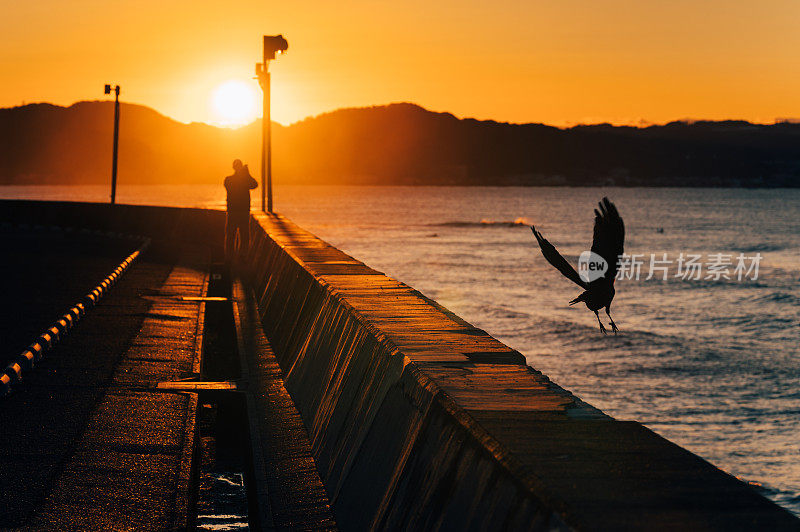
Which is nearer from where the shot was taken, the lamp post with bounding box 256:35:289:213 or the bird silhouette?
the bird silhouette

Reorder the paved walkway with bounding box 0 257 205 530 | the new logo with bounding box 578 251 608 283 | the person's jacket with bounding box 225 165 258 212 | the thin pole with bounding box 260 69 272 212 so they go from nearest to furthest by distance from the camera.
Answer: the paved walkway with bounding box 0 257 205 530 < the new logo with bounding box 578 251 608 283 < the person's jacket with bounding box 225 165 258 212 < the thin pole with bounding box 260 69 272 212

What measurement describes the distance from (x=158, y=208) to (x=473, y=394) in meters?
36.7

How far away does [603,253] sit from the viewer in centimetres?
633

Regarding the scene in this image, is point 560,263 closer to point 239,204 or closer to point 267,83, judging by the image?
point 239,204

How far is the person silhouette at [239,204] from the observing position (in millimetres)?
21781

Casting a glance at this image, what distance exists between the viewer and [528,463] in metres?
3.57

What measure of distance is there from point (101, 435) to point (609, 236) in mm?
4207

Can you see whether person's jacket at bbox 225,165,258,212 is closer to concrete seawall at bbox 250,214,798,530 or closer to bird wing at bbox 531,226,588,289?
concrete seawall at bbox 250,214,798,530

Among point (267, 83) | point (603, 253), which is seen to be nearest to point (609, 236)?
point (603, 253)

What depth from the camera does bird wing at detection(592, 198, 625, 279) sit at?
6.10m

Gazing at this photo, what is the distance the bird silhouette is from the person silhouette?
15.2 m

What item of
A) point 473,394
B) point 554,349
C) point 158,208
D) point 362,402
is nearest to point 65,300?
point 362,402

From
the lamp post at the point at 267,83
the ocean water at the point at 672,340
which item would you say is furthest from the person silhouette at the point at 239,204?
the ocean water at the point at 672,340

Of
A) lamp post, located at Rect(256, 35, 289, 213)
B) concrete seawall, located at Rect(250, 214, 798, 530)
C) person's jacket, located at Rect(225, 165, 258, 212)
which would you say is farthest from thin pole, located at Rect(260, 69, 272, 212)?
concrete seawall, located at Rect(250, 214, 798, 530)
